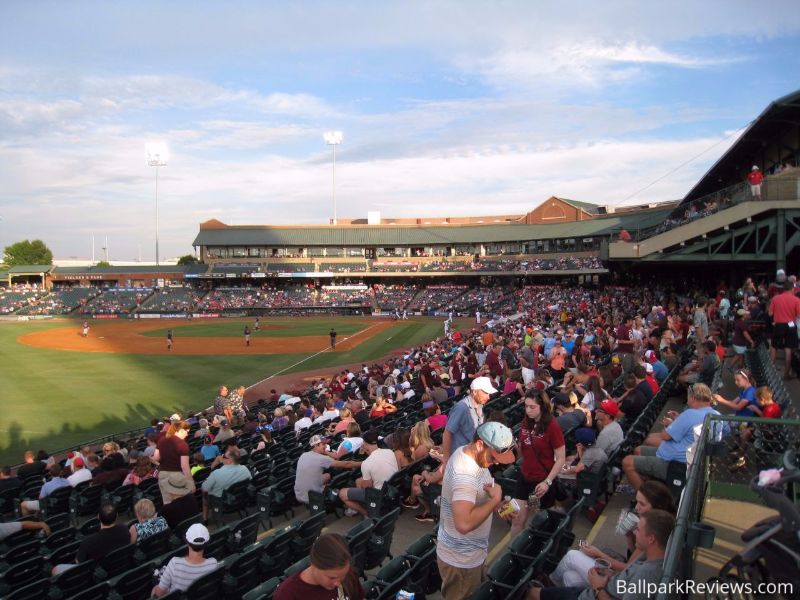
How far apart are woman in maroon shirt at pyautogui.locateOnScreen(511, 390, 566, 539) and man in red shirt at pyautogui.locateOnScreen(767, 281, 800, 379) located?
649 cm

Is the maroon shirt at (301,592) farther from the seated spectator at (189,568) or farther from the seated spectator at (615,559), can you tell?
the seated spectator at (189,568)

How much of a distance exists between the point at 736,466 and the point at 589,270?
55.5 metres

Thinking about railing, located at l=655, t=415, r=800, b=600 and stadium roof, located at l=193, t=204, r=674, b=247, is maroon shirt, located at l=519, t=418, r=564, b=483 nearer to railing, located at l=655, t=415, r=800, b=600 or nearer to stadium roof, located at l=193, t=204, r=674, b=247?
railing, located at l=655, t=415, r=800, b=600

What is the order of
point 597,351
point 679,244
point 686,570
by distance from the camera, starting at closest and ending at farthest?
point 686,570
point 597,351
point 679,244

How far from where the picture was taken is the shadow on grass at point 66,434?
16.6 meters

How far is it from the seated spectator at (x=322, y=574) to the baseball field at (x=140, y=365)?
1586cm

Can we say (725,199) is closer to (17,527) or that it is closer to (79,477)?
(79,477)

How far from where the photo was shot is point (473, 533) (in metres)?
4.37

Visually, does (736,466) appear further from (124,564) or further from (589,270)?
(589,270)

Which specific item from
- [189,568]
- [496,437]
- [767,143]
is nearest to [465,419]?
[496,437]

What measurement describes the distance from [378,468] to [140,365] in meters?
28.4

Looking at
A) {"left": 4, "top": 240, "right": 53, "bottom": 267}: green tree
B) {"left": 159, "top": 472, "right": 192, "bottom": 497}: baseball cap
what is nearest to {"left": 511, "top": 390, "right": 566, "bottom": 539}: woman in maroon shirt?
{"left": 159, "top": 472, "right": 192, "bottom": 497}: baseball cap

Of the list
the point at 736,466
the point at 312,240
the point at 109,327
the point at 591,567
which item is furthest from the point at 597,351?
the point at 312,240

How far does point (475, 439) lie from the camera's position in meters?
4.30
